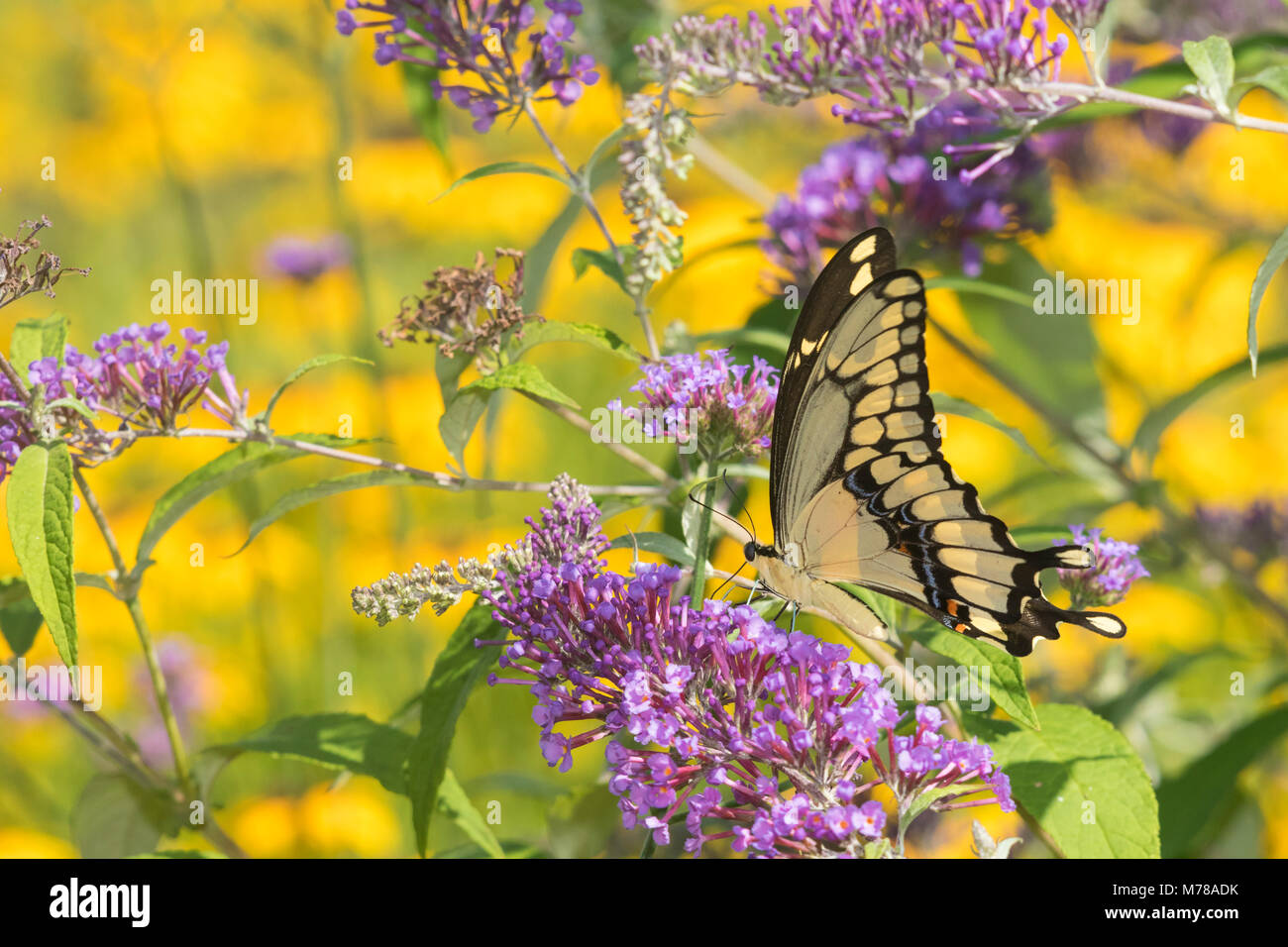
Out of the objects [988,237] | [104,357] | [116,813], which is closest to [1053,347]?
[988,237]

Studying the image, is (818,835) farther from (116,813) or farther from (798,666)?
(116,813)

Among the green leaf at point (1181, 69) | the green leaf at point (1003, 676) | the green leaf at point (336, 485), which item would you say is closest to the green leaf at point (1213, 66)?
the green leaf at point (1181, 69)

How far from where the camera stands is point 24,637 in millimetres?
1598

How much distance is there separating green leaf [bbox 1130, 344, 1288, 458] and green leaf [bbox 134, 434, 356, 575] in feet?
4.94

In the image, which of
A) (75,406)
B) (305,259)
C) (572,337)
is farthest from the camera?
(305,259)

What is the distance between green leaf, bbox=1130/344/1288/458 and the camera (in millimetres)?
1887

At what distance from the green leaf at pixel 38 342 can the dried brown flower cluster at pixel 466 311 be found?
1.49ft

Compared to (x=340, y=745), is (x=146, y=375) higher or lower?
higher

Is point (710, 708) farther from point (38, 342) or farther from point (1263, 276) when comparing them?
point (38, 342)

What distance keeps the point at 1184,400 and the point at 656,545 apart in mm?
1199

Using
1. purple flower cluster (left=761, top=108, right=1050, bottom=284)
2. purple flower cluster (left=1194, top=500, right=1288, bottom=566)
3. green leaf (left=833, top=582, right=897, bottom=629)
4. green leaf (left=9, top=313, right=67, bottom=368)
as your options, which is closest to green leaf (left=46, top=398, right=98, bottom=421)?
green leaf (left=9, top=313, right=67, bottom=368)

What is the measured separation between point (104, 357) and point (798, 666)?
976 millimetres

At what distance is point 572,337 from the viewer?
140 centimetres

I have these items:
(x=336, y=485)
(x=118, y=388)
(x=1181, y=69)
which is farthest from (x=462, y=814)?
(x=1181, y=69)
